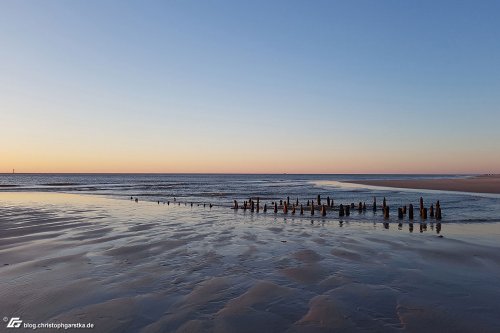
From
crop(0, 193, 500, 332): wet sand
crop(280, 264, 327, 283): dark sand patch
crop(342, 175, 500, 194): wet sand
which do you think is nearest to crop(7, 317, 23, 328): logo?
crop(0, 193, 500, 332): wet sand

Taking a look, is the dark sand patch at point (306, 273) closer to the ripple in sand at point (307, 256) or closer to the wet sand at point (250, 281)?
the wet sand at point (250, 281)

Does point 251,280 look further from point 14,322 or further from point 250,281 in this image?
point 14,322

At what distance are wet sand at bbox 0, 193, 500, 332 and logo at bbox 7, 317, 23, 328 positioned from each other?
0.50 ft

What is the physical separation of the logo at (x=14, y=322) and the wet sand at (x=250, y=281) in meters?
0.15

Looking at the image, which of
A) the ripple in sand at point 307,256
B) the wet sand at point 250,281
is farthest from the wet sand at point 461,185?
the ripple in sand at point 307,256

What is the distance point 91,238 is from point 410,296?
48.1ft

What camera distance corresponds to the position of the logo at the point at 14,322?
7.33 meters

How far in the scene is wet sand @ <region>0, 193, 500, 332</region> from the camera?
775 centimetres

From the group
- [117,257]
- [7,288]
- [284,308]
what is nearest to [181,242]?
[117,257]

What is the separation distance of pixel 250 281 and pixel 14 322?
5837 millimetres

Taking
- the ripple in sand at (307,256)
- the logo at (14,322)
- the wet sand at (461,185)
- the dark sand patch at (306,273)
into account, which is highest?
the wet sand at (461,185)

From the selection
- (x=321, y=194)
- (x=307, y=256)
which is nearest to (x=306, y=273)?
(x=307, y=256)

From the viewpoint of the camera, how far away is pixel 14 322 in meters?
7.49

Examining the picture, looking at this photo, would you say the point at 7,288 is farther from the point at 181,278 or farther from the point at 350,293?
the point at 350,293
